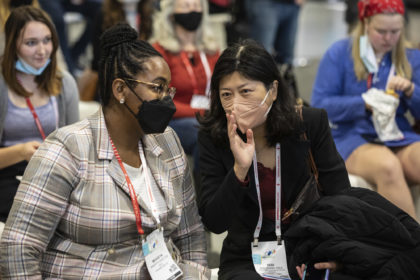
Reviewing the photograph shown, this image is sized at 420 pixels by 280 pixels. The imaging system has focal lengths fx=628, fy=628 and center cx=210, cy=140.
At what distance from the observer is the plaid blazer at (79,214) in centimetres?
221

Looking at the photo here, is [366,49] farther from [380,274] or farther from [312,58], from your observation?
[312,58]

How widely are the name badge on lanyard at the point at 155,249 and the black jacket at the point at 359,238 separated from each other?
1.59 feet

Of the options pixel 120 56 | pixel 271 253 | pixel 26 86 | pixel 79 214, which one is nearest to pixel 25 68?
pixel 26 86

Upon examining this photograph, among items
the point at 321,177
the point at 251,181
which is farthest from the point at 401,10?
the point at 251,181

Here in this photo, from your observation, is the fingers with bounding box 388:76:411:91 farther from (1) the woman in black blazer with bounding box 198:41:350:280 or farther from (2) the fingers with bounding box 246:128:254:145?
(2) the fingers with bounding box 246:128:254:145

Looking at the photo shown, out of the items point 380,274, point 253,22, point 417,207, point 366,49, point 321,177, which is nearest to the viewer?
point 380,274

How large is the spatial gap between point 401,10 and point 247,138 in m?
1.79

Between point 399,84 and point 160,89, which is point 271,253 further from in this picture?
point 399,84

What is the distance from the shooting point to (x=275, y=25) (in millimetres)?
6348

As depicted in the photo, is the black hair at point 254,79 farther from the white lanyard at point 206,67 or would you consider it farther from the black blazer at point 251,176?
the white lanyard at point 206,67

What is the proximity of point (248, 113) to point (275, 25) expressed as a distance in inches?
154

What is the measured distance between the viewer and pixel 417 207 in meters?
3.57

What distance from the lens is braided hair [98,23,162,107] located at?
2.40m

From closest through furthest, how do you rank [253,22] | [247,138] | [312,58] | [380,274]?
[380,274], [247,138], [253,22], [312,58]
